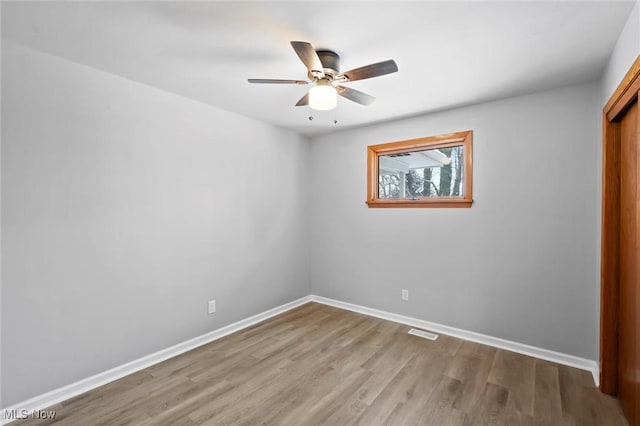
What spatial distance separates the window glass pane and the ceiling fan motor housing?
1799 mm

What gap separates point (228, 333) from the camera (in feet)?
10.5

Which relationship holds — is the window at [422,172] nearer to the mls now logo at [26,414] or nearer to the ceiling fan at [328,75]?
the ceiling fan at [328,75]

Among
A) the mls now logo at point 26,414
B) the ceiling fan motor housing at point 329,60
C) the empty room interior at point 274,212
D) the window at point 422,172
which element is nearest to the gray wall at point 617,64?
the empty room interior at point 274,212

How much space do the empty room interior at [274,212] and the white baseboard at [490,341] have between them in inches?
0.7

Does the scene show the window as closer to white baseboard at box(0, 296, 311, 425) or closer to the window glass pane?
the window glass pane

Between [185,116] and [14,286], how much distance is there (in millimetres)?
1788

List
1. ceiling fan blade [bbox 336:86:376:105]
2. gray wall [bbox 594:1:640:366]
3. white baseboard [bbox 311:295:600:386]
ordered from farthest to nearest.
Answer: white baseboard [bbox 311:295:600:386], ceiling fan blade [bbox 336:86:376:105], gray wall [bbox 594:1:640:366]

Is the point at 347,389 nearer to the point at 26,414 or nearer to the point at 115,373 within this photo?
the point at 115,373

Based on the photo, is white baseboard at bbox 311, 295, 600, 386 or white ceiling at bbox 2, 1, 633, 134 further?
white baseboard at bbox 311, 295, 600, 386

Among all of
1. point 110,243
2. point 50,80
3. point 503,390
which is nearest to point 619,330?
point 503,390

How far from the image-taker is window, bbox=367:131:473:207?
3154 mm

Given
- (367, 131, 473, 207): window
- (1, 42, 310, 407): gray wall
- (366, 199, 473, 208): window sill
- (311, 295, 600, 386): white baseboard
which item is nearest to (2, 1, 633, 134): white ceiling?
(1, 42, 310, 407): gray wall

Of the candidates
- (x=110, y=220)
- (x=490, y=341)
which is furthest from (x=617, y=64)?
(x=110, y=220)

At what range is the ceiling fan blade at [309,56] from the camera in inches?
63.1
